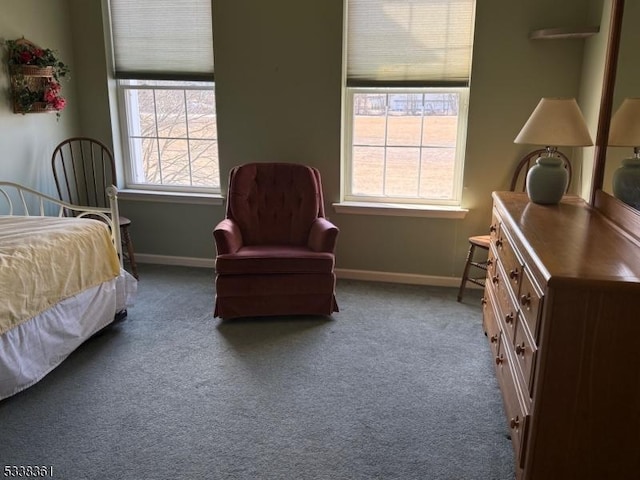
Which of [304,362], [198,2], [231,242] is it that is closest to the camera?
[304,362]

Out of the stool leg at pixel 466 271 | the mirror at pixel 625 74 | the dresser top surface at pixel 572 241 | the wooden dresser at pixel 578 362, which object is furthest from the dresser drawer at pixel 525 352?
the stool leg at pixel 466 271

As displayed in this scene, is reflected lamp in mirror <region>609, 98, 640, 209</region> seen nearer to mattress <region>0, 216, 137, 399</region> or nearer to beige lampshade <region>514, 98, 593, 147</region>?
beige lampshade <region>514, 98, 593, 147</region>

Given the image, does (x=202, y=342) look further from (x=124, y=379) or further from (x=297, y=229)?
(x=297, y=229)

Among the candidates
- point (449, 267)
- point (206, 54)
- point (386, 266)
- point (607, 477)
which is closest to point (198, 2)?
point (206, 54)

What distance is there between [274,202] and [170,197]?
3.63ft

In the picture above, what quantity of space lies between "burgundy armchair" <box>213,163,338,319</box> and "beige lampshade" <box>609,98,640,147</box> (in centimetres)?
160

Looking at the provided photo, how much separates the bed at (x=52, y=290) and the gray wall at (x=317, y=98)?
1171mm

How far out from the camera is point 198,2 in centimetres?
407

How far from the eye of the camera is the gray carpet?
6.90ft

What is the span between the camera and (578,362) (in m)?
1.66

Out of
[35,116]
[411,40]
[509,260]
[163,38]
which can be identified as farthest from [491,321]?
[35,116]

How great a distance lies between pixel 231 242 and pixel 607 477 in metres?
2.34

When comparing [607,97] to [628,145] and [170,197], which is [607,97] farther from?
[170,197]

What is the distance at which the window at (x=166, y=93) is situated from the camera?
415 centimetres
